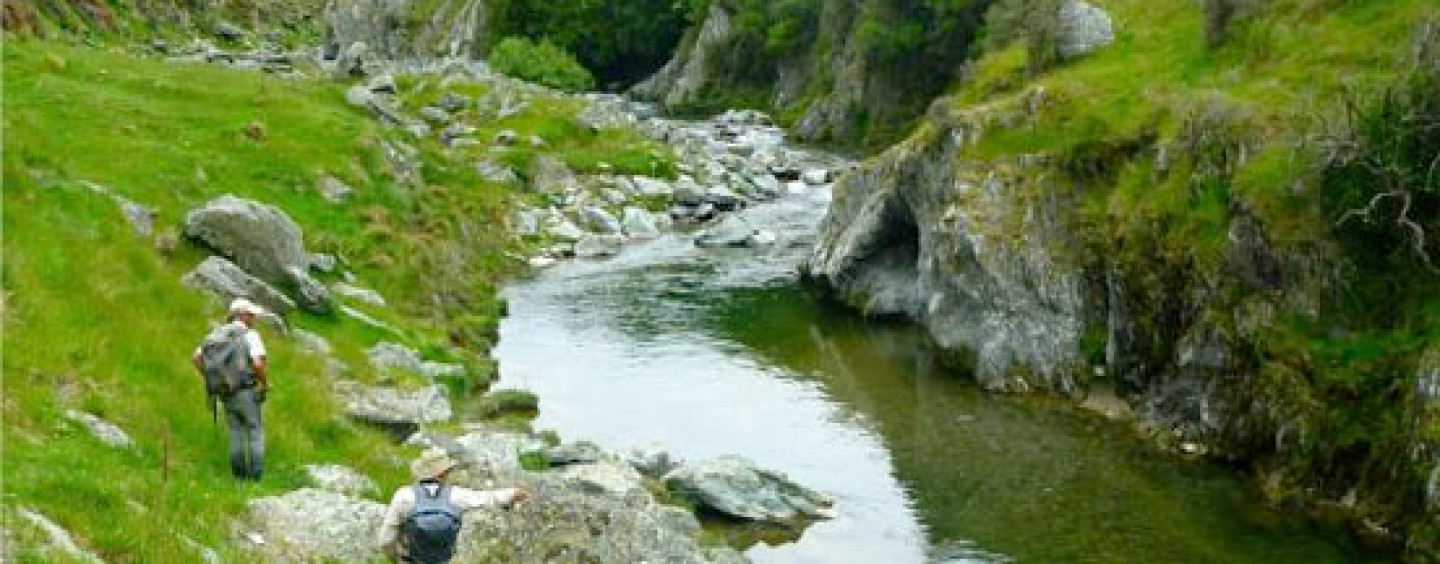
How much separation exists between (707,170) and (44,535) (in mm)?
75879

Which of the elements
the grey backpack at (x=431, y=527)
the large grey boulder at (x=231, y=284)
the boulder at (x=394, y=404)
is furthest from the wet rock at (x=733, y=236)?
the grey backpack at (x=431, y=527)

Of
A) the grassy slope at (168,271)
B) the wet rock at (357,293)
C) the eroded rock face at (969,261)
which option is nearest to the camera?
the grassy slope at (168,271)

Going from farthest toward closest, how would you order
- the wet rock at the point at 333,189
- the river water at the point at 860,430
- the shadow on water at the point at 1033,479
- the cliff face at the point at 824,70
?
the cliff face at the point at 824,70
the wet rock at the point at 333,189
the river water at the point at 860,430
the shadow on water at the point at 1033,479

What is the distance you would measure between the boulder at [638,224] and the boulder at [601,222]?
0.53 meters

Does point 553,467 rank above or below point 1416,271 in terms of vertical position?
below

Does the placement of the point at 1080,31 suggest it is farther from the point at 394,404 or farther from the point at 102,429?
the point at 102,429

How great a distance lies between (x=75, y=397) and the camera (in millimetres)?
26406

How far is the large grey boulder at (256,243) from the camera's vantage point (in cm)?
4253

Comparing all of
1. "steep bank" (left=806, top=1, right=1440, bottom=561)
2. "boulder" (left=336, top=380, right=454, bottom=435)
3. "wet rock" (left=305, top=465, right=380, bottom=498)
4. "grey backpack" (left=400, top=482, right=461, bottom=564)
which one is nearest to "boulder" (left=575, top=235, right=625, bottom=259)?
"steep bank" (left=806, top=1, right=1440, bottom=561)

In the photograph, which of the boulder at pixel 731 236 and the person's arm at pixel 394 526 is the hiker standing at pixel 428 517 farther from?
the boulder at pixel 731 236

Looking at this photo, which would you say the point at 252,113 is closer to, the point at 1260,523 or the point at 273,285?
the point at 273,285

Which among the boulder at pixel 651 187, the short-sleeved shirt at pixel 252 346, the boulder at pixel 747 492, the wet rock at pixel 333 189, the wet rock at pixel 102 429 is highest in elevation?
the short-sleeved shirt at pixel 252 346

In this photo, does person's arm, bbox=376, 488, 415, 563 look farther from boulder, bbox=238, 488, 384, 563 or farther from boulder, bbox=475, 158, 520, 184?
boulder, bbox=475, 158, 520, 184

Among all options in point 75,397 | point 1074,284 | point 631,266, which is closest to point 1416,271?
point 1074,284
